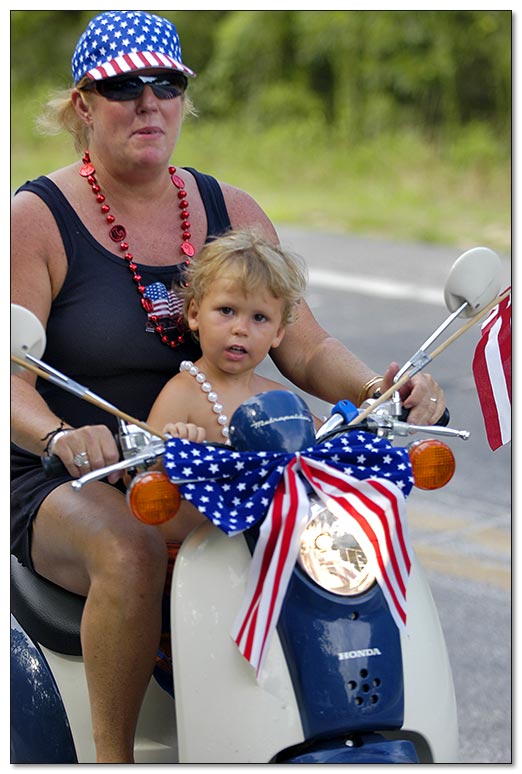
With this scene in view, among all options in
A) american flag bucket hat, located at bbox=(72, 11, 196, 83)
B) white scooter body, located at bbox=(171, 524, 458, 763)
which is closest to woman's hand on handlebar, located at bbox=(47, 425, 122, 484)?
white scooter body, located at bbox=(171, 524, 458, 763)

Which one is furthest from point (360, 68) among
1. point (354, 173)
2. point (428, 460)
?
point (428, 460)

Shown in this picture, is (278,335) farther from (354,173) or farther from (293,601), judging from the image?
(354,173)

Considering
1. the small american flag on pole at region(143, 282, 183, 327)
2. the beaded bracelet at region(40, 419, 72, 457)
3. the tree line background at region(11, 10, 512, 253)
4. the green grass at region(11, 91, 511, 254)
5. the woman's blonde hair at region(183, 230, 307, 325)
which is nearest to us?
the beaded bracelet at region(40, 419, 72, 457)

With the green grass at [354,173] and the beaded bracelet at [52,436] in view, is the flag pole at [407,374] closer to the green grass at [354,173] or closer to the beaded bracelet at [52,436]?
the beaded bracelet at [52,436]

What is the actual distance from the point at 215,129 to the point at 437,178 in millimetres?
3235

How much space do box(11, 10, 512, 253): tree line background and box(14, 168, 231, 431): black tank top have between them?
10865 millimetres

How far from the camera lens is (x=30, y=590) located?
255cm

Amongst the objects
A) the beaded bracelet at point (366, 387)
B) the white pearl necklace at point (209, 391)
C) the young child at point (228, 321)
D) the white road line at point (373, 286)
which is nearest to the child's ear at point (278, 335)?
the young child at point (228, 321)

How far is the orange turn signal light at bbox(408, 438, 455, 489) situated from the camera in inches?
88.0

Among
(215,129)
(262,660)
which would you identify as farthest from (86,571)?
(215,129)

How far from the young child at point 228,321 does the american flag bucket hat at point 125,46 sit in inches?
15.4

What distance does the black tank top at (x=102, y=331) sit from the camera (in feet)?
8.19

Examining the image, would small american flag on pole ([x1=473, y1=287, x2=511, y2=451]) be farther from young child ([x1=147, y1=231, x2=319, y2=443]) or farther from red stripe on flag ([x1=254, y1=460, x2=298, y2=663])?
red stripe on flag ([x1=254, y1=460, x2=298, y2=663])

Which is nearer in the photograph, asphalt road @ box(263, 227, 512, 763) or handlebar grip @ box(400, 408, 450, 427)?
handlebar grip @ box(400, 408, 450, 427)
